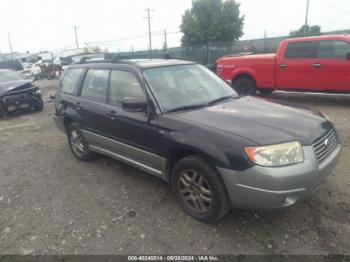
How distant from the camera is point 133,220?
11.0 feet

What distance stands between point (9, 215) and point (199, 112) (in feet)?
8.81

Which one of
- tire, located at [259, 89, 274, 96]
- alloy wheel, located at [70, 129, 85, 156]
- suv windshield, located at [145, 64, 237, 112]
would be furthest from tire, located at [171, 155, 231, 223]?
tire, located at [259, 89, 274, 96]

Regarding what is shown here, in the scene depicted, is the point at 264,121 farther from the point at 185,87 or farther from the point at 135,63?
the point at 135,63

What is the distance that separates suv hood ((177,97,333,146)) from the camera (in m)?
2.74

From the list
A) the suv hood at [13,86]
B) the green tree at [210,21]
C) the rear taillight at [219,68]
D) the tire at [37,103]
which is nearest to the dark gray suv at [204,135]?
the rear taillight at [219,68]

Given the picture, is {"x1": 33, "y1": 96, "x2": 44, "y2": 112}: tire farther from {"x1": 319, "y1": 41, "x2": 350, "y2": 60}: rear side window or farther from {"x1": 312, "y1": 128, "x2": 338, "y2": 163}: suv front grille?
{"x1": 312, "y1": 128, "x2": 338, "y2": 163}: suv front grille

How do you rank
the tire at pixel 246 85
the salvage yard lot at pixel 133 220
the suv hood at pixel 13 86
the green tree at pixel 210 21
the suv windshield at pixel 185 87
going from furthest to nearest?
the green tree at pixel 210 21, the suv hood at pixel 13 86, the tire at pixel 246 85, the suv windshield at pixel 185 87, the salvage yard lot at pixel 133 220

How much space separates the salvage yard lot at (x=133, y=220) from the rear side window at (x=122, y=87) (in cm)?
123

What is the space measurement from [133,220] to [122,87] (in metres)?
1.74

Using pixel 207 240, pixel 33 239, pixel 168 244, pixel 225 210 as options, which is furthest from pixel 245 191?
pixel 33 239

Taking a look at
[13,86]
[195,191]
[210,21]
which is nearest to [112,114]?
[195,191]

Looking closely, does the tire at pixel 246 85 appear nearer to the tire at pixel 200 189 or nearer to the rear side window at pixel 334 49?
the rear side window at pixel 334 49

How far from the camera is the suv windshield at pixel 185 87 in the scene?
139 inches

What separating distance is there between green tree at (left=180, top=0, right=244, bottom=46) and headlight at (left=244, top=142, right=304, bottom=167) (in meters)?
31.3
